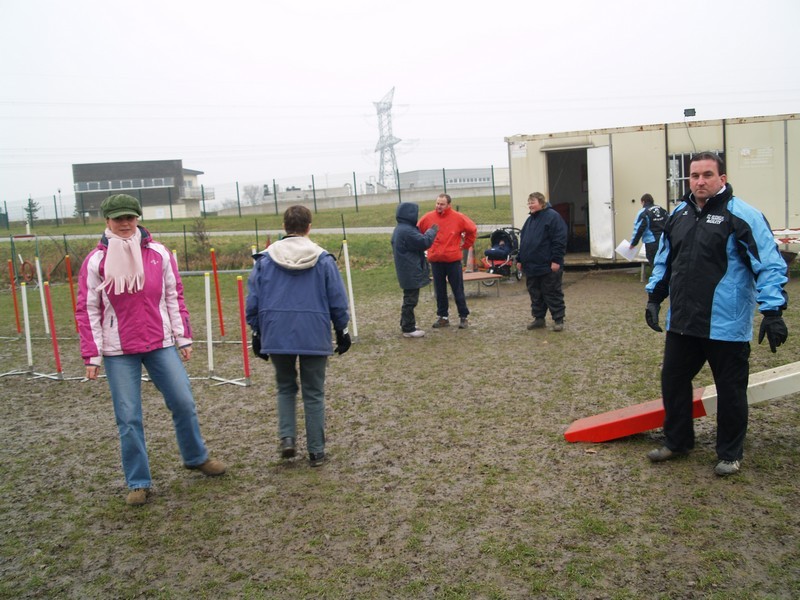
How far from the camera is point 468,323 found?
1019 centimetres

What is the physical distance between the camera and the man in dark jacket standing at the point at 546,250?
9.04 m

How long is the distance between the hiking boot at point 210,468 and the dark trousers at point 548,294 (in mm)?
5434

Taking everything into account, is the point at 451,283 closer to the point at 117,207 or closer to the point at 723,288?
the point at 723,288

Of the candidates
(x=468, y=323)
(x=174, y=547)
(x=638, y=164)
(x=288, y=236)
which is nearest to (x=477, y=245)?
(x=638, y=164)

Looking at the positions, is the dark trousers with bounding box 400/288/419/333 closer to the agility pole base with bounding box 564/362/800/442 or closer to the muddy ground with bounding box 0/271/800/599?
the muddy ground with bounding box 0/271/800/599

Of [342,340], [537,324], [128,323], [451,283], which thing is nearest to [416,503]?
[342,340]

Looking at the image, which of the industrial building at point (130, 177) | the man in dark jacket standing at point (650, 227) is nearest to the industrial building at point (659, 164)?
the man in dark jacket standing at point (650, 227)

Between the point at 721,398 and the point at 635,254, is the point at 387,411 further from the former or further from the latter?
the point at 635,254

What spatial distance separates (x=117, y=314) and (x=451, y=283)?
232 inches

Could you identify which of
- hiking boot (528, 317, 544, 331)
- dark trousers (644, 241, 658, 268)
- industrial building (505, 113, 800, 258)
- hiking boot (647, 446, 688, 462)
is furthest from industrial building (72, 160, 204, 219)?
hiking boot (647, 446, 688, 462)

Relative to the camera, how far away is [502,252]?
14555mm

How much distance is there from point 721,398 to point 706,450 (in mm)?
597

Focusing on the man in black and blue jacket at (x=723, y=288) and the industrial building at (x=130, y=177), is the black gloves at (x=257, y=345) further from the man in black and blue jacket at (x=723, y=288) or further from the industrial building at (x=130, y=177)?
the industrial building at (x=130, y=177)

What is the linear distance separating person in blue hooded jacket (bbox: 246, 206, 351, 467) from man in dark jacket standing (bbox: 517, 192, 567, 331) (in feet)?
15.4
